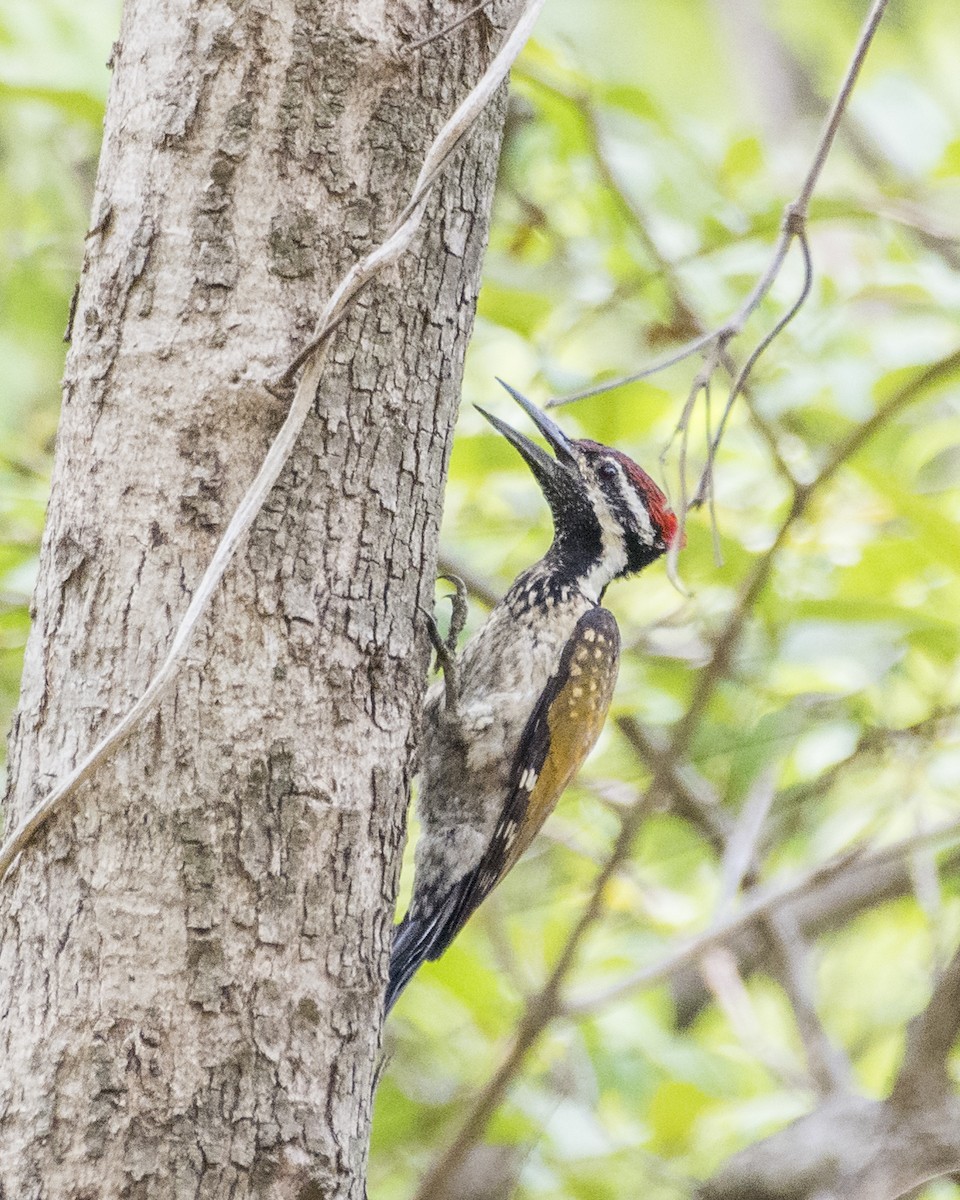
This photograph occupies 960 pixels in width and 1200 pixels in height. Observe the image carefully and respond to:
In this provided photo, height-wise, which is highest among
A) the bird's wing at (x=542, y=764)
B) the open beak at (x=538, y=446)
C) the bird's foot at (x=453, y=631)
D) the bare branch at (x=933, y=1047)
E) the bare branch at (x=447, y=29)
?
the open beak at (x=538, y=446)

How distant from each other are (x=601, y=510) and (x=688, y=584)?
31 centimetres

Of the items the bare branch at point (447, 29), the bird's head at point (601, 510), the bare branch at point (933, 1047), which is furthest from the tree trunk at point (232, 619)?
the bird's head at point (601, 510)

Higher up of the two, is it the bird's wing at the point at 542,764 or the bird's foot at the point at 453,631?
the bird's foot at the point at 453,631

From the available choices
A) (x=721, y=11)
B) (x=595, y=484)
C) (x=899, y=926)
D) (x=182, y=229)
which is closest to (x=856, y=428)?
(x=595, y=484)

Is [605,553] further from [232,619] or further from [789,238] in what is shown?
[232,619]

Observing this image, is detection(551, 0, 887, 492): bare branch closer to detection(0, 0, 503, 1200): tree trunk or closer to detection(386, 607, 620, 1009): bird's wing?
detection(0, 0, 503, 1200): tree trunk

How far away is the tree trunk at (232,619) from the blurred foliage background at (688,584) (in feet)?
3.38

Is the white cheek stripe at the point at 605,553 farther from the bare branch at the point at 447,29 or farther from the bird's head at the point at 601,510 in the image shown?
the bare branch at the point at 447,29

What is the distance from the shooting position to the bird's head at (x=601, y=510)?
309 centimetres

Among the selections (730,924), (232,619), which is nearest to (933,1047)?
(730,924)

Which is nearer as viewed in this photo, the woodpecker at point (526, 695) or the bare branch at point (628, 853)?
the bare branch at point (628, 853)

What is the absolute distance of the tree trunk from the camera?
138 cm

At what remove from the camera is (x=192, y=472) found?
150 centimetres

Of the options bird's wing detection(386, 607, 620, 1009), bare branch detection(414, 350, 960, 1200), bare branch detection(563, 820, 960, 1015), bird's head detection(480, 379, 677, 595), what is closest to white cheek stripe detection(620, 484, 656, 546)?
bird's head detection(480, 379, 677, 595)
